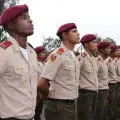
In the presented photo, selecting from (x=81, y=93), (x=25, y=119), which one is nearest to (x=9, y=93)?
(x=25, y=119)

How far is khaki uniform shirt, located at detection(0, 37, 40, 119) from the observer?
124 inches

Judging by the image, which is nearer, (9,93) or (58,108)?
(9,93)

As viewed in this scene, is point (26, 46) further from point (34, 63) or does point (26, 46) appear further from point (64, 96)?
point (64, 96)

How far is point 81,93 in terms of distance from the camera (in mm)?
6059

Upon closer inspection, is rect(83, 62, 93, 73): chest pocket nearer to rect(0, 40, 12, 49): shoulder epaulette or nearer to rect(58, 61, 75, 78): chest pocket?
rect(58, 61, 75, 78): chest pocket

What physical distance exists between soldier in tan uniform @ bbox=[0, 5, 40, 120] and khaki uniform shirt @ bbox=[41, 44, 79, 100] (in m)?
1.07

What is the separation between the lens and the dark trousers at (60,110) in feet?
15.0

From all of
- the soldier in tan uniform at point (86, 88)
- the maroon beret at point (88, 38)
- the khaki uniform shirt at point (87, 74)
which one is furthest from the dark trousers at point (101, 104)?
the maroon beret at point (88, 38)

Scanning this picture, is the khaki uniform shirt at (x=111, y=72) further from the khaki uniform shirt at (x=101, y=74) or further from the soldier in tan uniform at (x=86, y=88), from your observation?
the soldier in tan uniform at (x=86, y=88)

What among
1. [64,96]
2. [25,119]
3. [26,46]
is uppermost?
[26,46]

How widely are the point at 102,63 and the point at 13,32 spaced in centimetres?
396

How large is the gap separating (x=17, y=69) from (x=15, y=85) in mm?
154

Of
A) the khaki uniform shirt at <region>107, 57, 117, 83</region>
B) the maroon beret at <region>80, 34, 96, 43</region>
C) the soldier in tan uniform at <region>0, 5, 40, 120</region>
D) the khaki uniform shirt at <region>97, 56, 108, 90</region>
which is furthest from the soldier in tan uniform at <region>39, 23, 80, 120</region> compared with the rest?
the khaki uniform shirt at <region>107, 57, 117, 83</region>

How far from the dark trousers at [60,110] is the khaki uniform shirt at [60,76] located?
84 millimetres
